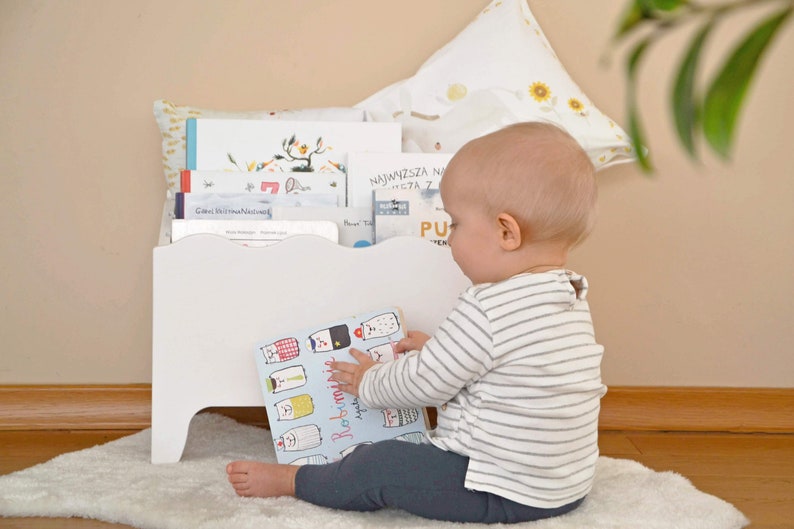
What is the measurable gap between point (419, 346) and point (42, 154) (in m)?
0.82

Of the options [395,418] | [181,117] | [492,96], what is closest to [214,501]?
[395,418]

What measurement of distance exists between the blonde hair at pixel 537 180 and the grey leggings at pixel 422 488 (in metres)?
0.29

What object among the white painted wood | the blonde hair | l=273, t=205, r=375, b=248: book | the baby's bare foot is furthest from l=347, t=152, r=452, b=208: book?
the baby's bare foot

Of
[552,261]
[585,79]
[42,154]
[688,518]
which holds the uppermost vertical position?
[585,79]

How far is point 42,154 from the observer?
1.59m

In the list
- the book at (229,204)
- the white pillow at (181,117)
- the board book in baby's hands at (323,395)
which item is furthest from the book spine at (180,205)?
the board book in baby's hands at (323,395)

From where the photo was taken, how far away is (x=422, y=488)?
1.03 metres

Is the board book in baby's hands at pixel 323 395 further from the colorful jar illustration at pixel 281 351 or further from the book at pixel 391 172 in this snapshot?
the book at pixel 391 172

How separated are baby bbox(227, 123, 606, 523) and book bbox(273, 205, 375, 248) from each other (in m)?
0.33

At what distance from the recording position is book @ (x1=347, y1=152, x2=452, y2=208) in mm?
1407

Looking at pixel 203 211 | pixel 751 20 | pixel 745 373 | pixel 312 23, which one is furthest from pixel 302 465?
pixel 751 20

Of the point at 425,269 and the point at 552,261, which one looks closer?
the point at 552,261

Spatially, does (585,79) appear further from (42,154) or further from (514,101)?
(42,154)

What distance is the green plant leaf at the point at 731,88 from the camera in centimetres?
22
